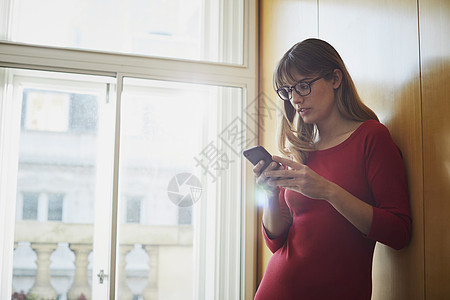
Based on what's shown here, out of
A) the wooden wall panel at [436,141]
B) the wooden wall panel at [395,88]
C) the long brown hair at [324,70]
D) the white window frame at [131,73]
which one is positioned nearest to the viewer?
the wooden wall panel at [436,141]

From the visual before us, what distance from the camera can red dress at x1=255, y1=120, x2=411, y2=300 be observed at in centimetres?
114

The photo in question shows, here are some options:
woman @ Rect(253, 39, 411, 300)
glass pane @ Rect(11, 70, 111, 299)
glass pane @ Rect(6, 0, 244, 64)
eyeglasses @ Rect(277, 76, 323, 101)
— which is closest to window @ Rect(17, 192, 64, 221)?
glass pane @ Rect(11, 70, 111, 299)

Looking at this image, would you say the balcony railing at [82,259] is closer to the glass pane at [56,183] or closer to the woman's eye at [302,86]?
the glass pane at [56,183]

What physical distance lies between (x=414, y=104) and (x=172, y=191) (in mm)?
1253

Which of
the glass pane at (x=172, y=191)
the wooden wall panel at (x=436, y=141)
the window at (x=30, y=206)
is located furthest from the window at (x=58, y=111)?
the wooden wall panel at (x=436, y=141)

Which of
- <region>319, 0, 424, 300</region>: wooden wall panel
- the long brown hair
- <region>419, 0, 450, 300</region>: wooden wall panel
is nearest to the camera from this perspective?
<region>419, 0, 450, 300</region>: wooden wall panel

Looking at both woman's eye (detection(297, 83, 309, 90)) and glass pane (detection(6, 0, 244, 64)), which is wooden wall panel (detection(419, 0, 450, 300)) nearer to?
woman's eye (detection(297, 83, 309, 90))

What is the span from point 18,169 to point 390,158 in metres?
1.59

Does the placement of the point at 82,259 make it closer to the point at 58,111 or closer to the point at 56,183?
the point at 56,183

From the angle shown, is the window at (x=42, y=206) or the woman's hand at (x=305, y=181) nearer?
the woman's hand at (x=305, y=181)

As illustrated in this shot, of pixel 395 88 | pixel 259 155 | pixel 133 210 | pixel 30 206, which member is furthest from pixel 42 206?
pixel 395 88

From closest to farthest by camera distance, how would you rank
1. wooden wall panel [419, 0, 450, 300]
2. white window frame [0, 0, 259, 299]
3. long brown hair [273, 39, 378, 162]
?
wooden wall panel [419, 0, 450, 300] → long brown hair [273, 39, 378, 162] → white window frame [0, 0, 259, 299]

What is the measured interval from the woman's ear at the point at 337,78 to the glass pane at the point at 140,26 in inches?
41.9

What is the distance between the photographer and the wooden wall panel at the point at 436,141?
1057 millimetres
